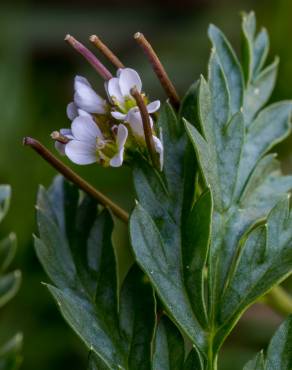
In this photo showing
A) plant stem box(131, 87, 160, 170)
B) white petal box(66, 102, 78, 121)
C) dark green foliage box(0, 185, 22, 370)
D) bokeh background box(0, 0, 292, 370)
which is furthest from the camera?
bokeh background box(0, 0, 292, 370)

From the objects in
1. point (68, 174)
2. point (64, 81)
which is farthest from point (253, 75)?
point (64, 81)

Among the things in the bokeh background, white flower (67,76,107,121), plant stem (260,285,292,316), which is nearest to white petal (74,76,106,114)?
white flower (67,76,107,121)

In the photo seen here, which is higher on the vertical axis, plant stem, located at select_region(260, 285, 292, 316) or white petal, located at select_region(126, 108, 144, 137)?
white petal, located at select_region(126, 108, 144, 137)

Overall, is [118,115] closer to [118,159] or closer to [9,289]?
[118,159]

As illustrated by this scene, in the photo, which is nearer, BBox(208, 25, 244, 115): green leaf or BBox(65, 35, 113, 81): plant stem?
BBox(65, 35, 113, 81): plant stem

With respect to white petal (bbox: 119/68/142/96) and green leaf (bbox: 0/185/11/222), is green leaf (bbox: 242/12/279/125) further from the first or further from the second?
green leaf (bbox: 0/185/11/222)

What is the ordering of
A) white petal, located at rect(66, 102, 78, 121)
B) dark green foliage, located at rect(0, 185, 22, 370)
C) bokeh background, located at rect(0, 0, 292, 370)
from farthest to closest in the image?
bokeh background, located at rect(0, 0, 292, 370), dark green foliage, located at rect(0, 185, 22, 370), white petal, located at rect(66, 102, 78, 121)

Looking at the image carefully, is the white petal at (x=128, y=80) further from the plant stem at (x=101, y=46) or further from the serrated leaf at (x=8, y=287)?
the serrated leaf at (x=8, y=287)

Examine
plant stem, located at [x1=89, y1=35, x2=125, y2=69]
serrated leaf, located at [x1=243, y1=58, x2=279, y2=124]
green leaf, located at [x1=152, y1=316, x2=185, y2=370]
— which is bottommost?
green leaf, located at [x1=152, y1=316, x2=185, y2=370]
